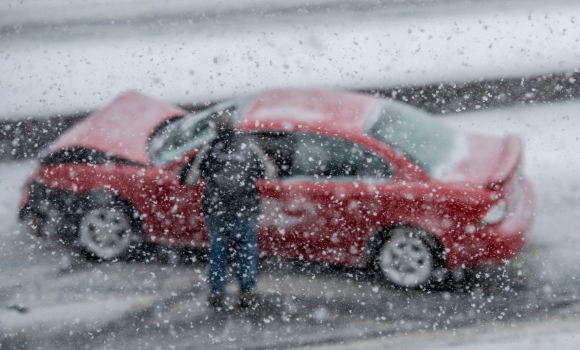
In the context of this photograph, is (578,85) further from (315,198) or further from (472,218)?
(315,198)

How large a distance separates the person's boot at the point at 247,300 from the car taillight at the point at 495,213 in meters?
1.49

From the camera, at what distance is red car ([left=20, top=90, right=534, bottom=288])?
10.6 feet

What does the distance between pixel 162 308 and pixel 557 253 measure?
2.68m

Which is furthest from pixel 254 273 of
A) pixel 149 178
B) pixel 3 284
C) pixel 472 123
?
pixel 472 123

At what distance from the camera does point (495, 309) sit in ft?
10.7

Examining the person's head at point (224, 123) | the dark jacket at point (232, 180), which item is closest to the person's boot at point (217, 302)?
the dark jacket at point (232, 180)

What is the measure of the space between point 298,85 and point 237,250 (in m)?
2.18

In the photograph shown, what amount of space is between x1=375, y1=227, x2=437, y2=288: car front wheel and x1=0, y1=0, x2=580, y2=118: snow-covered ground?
2063 mm

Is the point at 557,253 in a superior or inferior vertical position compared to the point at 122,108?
inferior

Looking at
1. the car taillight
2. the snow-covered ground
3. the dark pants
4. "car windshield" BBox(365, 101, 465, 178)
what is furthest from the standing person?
the snow-covered ground

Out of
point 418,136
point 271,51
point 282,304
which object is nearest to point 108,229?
point 282,304

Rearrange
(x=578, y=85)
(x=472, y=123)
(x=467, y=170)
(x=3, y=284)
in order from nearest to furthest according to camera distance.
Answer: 1. (x=467, y=170)
2. (x=3, y=284)
3. (x=472, y=123)
4. (x=578, y=85)

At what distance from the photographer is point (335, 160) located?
3305 millimetres

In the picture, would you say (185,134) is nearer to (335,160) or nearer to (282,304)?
(335,160)
